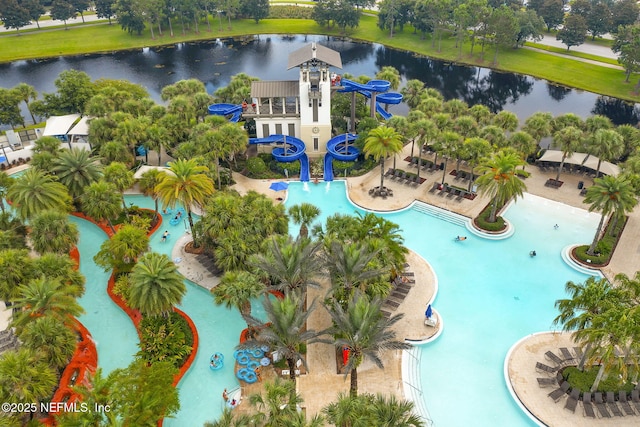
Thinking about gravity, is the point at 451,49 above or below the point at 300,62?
below

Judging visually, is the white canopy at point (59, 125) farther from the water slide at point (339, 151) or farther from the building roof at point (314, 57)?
the water slide at point (339, 151)

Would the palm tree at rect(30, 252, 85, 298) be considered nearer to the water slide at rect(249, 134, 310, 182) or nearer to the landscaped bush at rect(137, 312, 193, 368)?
the landscaped bush at rect(137, 312, 193, 368)

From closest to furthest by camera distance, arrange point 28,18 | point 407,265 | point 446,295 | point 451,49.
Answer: point 446,295
point 407,265
point 451,49
point 28,18

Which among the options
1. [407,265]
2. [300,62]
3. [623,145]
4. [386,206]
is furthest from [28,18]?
[623,145]

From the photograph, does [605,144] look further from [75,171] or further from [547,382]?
[75,171]

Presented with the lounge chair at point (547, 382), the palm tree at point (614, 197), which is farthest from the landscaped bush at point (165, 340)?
the palm tree at point (614, 197)

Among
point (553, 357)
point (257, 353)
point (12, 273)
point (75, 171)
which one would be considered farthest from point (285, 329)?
point (75, 171)

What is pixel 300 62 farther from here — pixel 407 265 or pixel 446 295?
pixel 446 295
